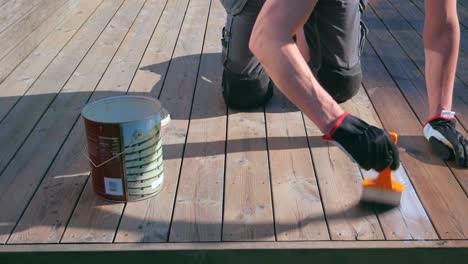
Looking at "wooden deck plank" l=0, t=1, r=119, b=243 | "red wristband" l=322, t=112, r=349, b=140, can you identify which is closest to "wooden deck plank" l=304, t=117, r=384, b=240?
"red wristband" l=322, t=112, r=349, b=140

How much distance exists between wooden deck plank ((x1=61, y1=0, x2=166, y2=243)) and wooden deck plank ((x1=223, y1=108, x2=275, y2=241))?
0.36m

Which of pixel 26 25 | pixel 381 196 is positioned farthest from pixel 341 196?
pixel 26 25

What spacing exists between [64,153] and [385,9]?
2603 mm

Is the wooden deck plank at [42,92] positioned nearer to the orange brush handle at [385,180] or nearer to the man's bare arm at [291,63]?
the man's bare arm at [291,63]

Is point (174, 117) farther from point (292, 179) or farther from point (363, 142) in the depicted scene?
point (363, 142)

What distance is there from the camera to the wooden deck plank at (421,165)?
6.16 feet

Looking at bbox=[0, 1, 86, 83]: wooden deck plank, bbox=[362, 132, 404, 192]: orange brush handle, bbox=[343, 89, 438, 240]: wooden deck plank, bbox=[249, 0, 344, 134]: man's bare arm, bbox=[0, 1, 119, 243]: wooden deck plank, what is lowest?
bbox=[0, 1, 86, 83]: wooden deck plank

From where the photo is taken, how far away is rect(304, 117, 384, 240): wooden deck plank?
71.7 inches

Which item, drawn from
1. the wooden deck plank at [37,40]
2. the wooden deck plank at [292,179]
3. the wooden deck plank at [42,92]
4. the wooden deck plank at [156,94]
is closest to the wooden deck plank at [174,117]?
the wooden deck plank at [156,94]

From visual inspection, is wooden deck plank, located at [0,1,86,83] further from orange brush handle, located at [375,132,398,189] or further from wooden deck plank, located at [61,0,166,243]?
orange brush handle, located at [375,132,398,189]

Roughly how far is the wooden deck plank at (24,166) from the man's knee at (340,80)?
1100 mm

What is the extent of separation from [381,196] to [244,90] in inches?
33.1

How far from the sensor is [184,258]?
1742 mm

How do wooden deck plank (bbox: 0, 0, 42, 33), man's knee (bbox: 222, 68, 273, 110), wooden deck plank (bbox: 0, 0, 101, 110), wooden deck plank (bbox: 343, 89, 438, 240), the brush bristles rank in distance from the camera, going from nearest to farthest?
wooden deck plank (bbox: 343, 89, 438, 240) < the brush bristles < man's knee (bbox: 222, 68, 273, 110) < wooden deck plank (bbox: 0, 0, 101, 110) < wooden deck plank (bbox: 0, 0, 42, 33)
